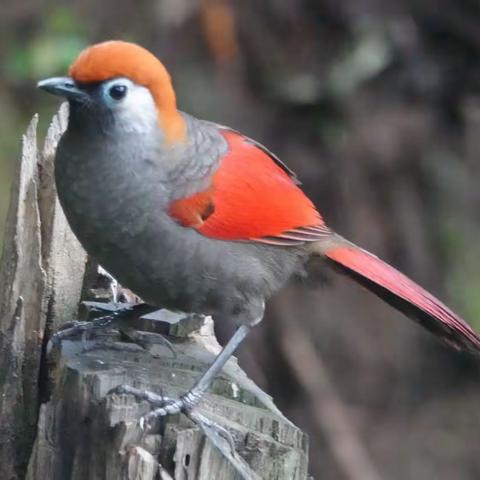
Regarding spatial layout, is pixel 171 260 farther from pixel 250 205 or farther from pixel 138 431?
pixel 138 431

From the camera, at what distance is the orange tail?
3855 millimetres

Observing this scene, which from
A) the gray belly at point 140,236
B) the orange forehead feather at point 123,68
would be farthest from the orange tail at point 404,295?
the orange forehead feather at point 123,68

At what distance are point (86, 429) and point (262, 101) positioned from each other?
3.84 metres

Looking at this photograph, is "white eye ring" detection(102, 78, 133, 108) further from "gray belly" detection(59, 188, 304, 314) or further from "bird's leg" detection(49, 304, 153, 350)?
"bird's leg" detection(49, 304, 153, 350)

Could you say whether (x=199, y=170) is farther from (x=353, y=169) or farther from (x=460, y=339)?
(x=353, y=169)

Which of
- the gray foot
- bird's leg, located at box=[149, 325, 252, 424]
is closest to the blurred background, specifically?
bird's leg, located at box=[149, 325, 252, 424]

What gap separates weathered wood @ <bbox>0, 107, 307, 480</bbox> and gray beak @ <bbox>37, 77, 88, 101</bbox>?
20 centimetres

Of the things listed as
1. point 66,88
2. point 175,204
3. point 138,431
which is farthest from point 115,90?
point 138,431

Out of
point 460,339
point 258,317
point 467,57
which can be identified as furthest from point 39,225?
point 467,57

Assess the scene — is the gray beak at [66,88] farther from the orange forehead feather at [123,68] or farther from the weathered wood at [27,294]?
the weathered wood at [27,294]

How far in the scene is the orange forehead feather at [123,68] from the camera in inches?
135

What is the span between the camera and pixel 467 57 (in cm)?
615

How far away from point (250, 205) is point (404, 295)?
1.73 feet

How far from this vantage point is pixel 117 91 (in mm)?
3525
